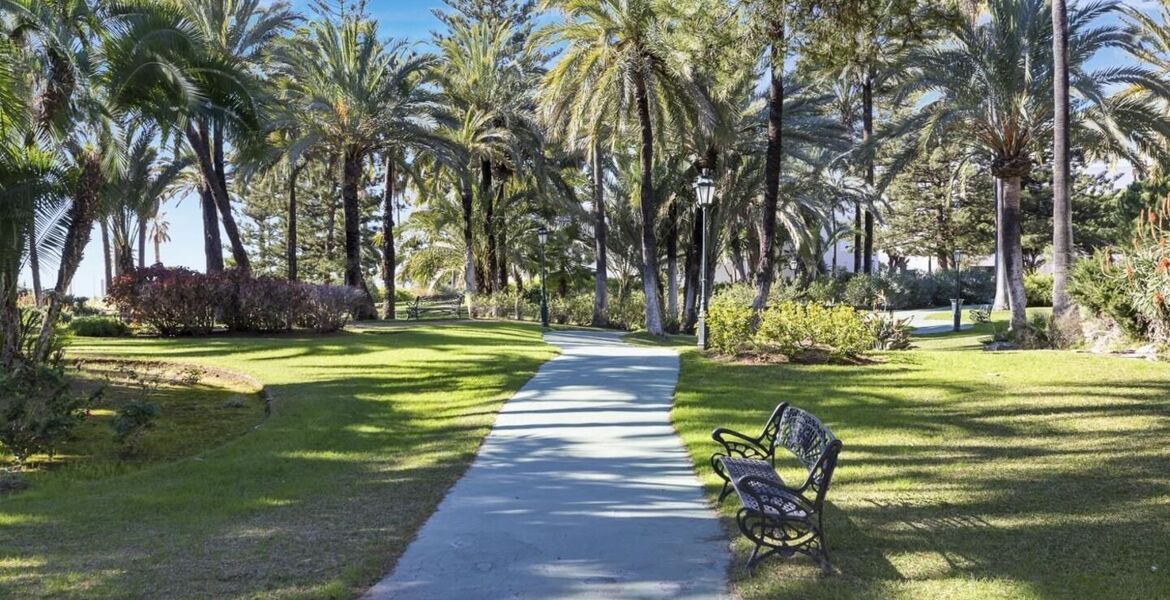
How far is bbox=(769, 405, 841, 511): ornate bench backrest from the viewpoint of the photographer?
4750mm

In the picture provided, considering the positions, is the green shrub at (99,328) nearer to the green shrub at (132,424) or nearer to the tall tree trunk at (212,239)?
the tall tree trunk at (212,239)

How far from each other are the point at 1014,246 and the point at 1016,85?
411 centimetres

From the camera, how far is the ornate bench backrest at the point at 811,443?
4.75m

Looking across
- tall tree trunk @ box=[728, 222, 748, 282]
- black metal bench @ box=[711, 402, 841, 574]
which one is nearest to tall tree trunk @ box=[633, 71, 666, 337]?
tall tree trunk @ box=[728, 222, 748, 282]

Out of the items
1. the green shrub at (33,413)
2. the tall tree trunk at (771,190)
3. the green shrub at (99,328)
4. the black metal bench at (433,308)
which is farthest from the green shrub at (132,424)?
the black metal bench at (433,308)

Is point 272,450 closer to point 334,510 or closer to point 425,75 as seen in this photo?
point 334,510

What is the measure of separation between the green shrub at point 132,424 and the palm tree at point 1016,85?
18.4 m

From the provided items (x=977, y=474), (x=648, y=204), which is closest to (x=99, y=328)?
(x=648, y=204)

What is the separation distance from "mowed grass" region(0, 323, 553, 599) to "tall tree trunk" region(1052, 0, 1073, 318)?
11107mm

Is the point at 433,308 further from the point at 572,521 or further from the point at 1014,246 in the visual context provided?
the point at 572,521

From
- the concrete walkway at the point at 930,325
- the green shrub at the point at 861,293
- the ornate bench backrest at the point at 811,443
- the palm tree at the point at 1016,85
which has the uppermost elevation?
the palm tree at the point at 1016,85

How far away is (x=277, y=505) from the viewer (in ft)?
20.9

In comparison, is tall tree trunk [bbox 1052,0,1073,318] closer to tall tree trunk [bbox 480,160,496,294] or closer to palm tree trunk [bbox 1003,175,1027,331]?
palm tree trunk [bbox 1003,175,1027,331]

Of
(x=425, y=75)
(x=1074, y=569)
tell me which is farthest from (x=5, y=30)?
(x=425, y=75)
